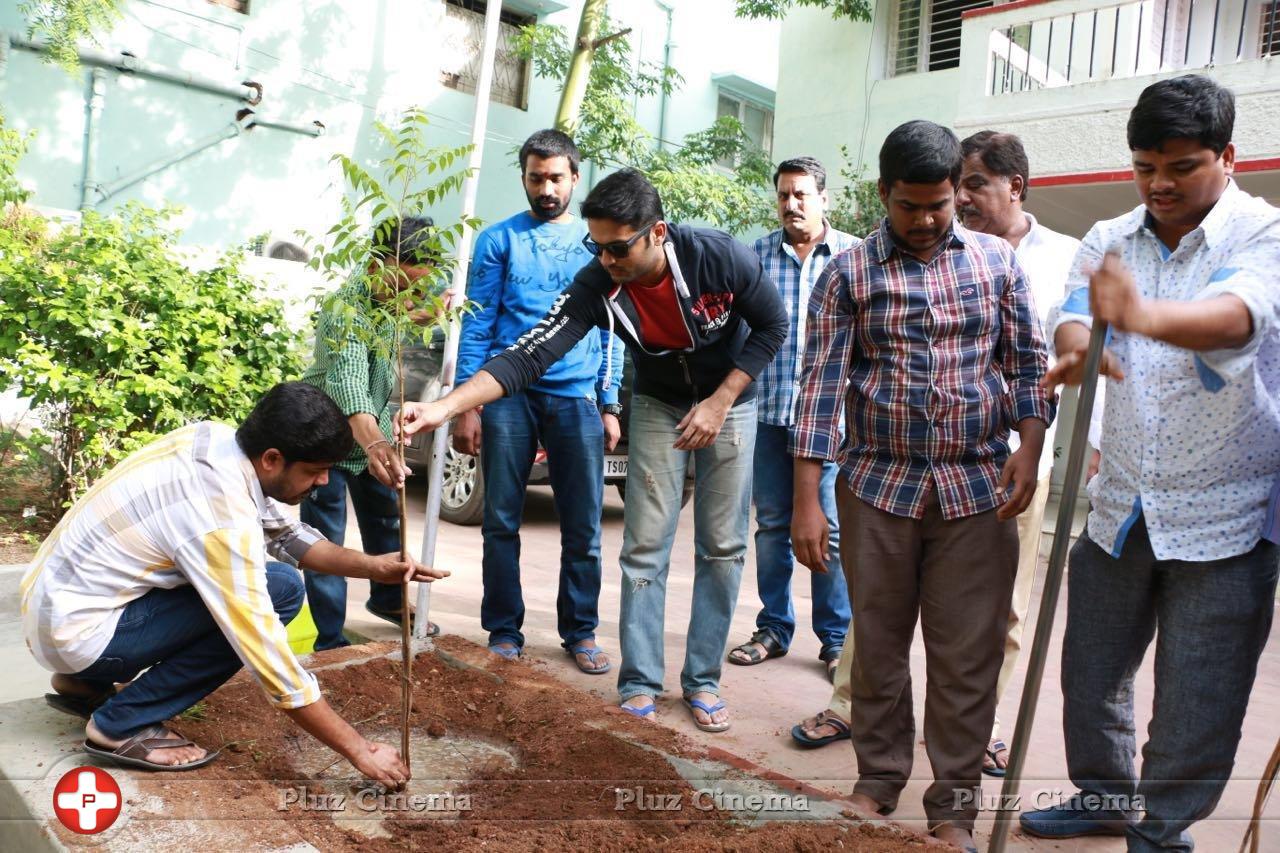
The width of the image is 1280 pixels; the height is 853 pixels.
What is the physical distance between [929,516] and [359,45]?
11.8 metres

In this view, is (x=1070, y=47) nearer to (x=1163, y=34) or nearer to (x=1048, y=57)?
(x=1048, y=57)

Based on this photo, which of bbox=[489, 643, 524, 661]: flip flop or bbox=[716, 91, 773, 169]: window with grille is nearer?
bbox=[489, 643, 524, 661]: flip flop

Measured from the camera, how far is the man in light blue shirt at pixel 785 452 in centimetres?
455

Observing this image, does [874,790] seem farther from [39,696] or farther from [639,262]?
[39,696]

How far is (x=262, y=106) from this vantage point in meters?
12.1

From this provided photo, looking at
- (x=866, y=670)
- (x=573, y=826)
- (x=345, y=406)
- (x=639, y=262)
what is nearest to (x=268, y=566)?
(x=345, y=406)

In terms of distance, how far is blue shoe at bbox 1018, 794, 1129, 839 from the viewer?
120 inches

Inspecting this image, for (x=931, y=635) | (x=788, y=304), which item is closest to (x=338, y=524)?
(x=788, y=304)

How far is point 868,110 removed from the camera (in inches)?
506

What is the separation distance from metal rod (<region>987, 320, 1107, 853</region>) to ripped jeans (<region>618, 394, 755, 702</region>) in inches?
73.1

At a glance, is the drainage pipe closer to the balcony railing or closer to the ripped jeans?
the balcony railing

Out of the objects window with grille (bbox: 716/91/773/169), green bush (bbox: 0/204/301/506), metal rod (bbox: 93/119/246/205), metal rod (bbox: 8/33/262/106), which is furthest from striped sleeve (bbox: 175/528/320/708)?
window with grille (bbox: 716/91/773/169)

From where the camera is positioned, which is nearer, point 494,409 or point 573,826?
point 573,826

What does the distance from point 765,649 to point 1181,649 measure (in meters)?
2.34
